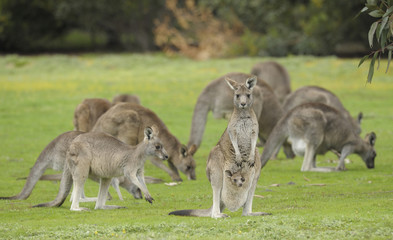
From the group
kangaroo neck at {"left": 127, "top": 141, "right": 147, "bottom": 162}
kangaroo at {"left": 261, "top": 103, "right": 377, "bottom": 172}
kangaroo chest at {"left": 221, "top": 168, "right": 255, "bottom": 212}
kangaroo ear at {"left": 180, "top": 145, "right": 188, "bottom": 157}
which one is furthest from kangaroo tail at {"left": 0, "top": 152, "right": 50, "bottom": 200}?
kangaroo at {"left": 261, "top": 103, "right": 377, "bottom": 172}

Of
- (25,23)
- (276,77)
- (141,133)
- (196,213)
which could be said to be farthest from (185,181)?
(25,23)

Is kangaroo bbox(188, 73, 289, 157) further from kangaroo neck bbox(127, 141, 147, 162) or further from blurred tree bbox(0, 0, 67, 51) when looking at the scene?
blurred tree bbox(0, 0, 67, 51)

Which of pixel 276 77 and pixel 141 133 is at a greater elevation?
pixel 276 77

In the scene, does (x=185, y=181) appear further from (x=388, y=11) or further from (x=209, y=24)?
(x=209, y=24)

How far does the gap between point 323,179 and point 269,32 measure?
23.9 m

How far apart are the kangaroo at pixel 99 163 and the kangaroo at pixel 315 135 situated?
379 centimetres

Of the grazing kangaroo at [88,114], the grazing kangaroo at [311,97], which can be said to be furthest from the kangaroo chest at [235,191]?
the grazing kangaroo at [311,97]

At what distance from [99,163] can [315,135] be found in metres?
5.03

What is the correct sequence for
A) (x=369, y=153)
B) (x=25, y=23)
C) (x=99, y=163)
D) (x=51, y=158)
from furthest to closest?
(x=25, y=23)
(x=369, y=153)
(x=51, y=158)
(x=99, y=163)

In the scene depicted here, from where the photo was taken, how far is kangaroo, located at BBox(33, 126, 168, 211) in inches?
368

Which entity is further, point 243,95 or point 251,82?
point 251,82

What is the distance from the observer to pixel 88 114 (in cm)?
1416

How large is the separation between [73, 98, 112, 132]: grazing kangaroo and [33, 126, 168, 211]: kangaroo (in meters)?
4.32

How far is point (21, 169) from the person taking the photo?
548 inches
